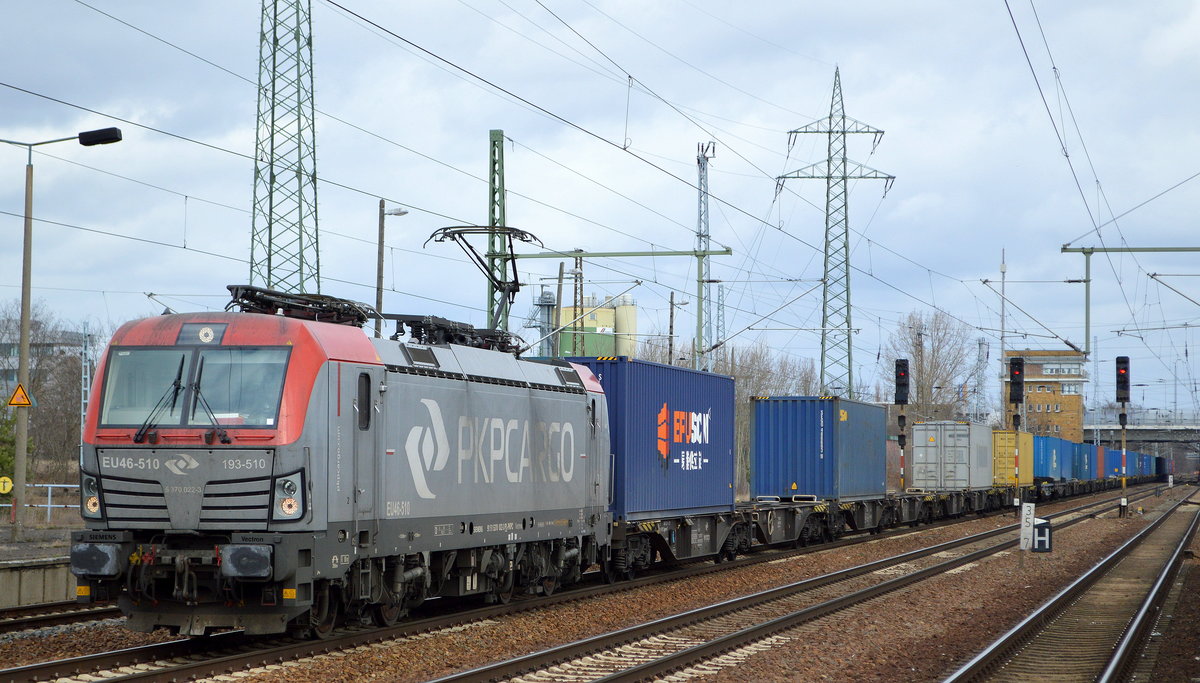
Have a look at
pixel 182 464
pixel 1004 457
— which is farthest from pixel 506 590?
pixel 1004 457

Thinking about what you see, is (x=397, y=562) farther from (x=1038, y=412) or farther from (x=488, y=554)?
(x=1038, y=412)

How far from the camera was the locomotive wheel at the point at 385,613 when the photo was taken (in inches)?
545

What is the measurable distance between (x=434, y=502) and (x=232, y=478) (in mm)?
3081

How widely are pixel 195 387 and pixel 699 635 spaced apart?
6.38 m

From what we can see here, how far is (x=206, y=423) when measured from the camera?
38.7 ft

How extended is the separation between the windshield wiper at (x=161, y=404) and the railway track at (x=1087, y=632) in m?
7.83

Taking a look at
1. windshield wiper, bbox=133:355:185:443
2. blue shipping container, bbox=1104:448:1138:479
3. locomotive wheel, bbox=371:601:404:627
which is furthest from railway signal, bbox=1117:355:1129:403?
blue shipping container, bbox=1104:448:1138:479

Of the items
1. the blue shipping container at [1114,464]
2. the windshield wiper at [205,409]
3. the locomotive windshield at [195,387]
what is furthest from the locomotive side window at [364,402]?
the blue shipping container at [1114,464]

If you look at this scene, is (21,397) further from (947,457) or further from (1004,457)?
(1004,457)

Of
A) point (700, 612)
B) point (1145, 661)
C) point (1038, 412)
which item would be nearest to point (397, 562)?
point (700, 612)

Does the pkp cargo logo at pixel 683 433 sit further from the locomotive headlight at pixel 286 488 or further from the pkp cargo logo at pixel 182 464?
the pkp cargo logo at pixel 182 464

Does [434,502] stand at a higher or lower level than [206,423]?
lower

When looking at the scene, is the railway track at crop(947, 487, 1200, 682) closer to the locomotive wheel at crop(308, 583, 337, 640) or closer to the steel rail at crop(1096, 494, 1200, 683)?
the steel rail at crop(1096, 494, 1200, 683)

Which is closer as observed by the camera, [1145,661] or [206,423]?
[206,423]
